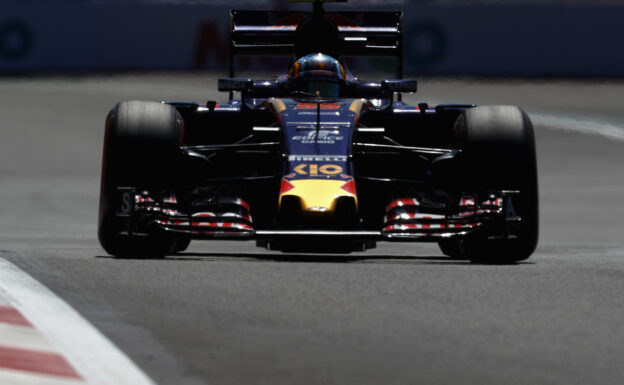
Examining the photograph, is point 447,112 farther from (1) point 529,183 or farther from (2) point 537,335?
(2) point 537,335

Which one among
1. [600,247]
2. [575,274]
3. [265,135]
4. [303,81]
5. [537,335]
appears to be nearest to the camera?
[537,335]

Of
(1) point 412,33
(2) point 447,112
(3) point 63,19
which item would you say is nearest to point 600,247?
(2) point 447,112

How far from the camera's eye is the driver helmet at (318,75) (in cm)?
1119

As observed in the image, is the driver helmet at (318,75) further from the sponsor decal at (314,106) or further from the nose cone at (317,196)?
the nose cone at (317,196)

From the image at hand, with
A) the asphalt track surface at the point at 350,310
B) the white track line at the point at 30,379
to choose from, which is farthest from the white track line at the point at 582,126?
the white track line at the point at 30,379

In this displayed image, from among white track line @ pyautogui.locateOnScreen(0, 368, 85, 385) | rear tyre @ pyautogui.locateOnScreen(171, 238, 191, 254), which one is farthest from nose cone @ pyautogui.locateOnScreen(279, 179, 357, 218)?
white track line @ pyautogui.locateOnScreen(0, 368, 85, 385)

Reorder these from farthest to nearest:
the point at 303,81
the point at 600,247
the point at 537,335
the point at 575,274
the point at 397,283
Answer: the point at 600,247, the point at 303,81, the point at 575,274, the point at 397,283, the point at 537,335

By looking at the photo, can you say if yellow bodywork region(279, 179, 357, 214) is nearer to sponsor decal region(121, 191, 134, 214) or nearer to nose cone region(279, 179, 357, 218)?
nose cone region(279, 179, 357, 218)

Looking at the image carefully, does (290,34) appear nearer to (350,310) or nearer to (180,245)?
(180,245)

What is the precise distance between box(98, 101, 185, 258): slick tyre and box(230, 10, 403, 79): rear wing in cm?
282

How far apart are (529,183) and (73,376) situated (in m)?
5.24

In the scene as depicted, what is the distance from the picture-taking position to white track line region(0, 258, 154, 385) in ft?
16.1

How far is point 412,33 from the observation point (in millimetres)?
28250

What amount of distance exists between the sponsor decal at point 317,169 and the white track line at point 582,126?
47.8 feet
